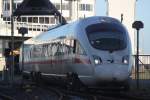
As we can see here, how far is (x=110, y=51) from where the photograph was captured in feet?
84.6

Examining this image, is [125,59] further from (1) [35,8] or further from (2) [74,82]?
(1) [35,8]

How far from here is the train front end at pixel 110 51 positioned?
82.5 ft

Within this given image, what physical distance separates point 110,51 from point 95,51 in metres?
0.62

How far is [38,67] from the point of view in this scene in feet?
127

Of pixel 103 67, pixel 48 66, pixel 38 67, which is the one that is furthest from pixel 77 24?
pixel 38 67

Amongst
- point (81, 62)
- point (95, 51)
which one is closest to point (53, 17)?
point (81, 62)

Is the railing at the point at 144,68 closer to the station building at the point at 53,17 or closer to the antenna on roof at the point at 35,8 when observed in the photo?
the antenna on roof at the point at 35,8

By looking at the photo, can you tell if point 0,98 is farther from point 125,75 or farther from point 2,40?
point 2,40

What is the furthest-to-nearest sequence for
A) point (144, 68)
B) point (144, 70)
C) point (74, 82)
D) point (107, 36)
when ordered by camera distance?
point (144, 70), point (144, 68), point (74, 82), point (107, 36)

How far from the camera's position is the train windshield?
2616 cm

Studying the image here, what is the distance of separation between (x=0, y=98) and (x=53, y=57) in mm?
7258

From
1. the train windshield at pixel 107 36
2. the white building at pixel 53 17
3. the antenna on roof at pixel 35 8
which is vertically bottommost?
the train windshield at pixel 107 36

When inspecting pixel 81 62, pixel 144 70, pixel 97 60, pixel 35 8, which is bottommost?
pixel 144 70

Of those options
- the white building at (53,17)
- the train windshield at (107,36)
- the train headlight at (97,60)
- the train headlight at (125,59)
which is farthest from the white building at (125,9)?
the train headlight at (97,60)
